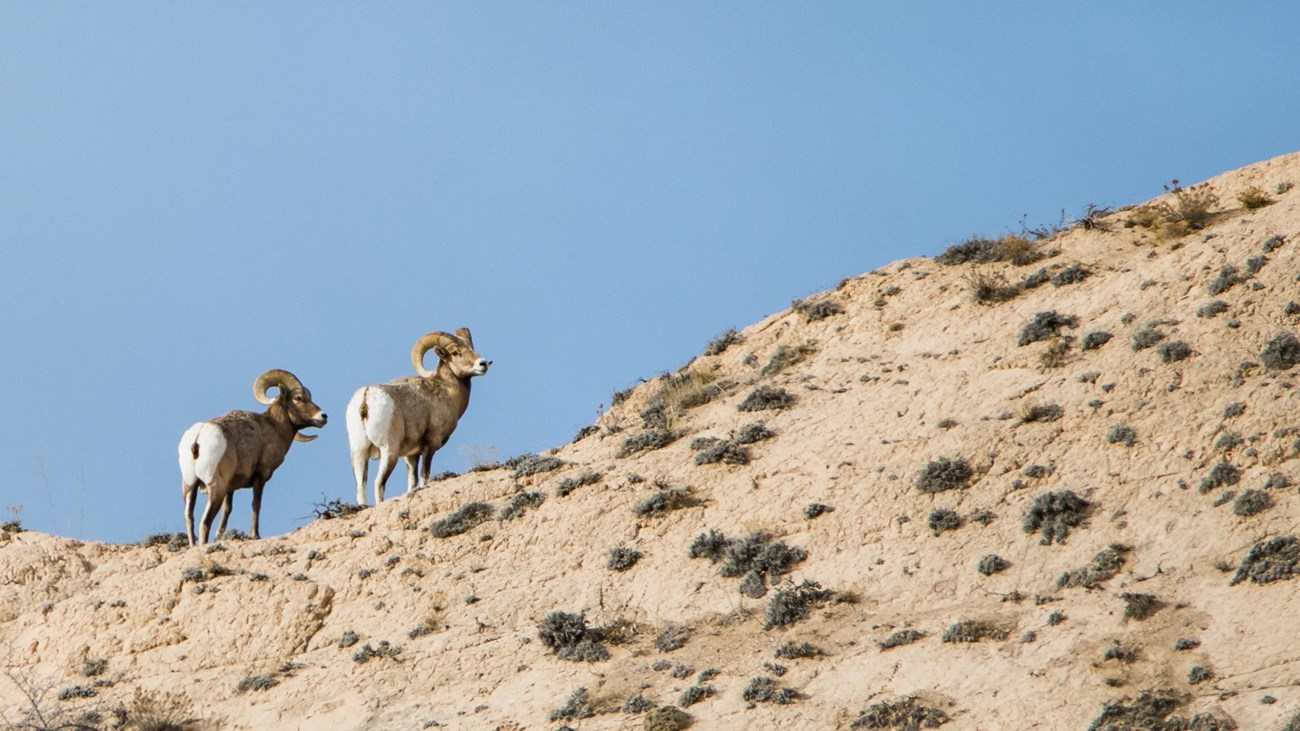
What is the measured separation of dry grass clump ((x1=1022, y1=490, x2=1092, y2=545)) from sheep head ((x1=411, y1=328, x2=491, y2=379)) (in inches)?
403

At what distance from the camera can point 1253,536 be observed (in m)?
14.6

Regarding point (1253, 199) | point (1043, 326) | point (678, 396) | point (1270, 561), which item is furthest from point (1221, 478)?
point (678, 396)

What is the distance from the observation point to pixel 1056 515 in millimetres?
15828

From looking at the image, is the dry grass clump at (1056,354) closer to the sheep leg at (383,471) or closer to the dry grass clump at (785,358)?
the dry grass clump at (785,358)

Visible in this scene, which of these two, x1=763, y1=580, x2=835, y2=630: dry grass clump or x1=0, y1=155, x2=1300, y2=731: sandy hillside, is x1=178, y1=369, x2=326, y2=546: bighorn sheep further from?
x1=763, y1=580, x2=835, y2=630: dry grass clump

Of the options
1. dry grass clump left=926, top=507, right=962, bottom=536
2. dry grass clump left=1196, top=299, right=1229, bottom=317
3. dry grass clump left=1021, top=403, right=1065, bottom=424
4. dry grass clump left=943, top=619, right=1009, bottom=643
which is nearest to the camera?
dry grass clump left=943, top=619, right=1009, bottom=643

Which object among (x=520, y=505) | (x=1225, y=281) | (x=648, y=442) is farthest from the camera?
(x=648, y=442)

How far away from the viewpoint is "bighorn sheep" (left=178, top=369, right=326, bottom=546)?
20797mm

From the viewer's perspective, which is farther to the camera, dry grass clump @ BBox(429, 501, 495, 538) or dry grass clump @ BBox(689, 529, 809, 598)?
dry grass clump @ BBox(429, 501, 495, 538)

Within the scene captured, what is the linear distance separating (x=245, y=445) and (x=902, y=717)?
39.9ft

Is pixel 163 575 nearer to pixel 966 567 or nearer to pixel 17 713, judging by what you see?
pixel 17 713

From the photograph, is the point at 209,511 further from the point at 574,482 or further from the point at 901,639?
the point at 901,639

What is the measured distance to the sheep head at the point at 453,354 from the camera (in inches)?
909

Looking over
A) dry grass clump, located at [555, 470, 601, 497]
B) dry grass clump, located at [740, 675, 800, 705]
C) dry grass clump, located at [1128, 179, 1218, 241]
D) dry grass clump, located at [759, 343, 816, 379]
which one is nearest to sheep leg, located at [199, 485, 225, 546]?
dry grass clump, located at [555, 470, 601, 497]
